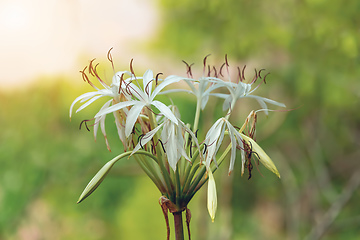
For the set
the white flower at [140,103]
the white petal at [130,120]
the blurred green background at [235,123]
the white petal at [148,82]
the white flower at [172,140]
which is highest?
the white petal at [148,82]

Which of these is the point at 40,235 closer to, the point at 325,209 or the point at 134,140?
the point at 325,209

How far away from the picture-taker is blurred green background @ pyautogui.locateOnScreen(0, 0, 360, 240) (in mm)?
1798

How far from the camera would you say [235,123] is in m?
2.05

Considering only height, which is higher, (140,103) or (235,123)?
(140,103)

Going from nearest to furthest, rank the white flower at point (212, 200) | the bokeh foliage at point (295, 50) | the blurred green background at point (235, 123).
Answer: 1. the white flower at point (212, 200)
2. the bokeh foliage at point (295, 50)
3. the blurred green background at point (235, 123)

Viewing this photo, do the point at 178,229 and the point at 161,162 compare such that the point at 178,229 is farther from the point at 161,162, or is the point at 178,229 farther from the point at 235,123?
the point at 235,123

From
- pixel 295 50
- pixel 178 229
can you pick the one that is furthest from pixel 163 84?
pixel 295 50

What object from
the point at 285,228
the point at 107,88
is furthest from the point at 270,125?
the point at 107,88

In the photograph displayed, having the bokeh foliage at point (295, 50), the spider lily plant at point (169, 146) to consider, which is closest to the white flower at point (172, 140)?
the spider lily plant at point (169, 146)

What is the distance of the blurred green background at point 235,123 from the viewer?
1798mm

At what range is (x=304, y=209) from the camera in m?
3.21

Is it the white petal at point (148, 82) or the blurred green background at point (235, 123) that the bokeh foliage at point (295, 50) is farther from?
→ the white petal at point (148, 82)

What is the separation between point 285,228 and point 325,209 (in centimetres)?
62

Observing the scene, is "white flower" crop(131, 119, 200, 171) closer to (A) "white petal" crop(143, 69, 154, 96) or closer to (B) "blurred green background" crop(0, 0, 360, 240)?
(A) "white petal" crop(143, 69, 154, 96)
